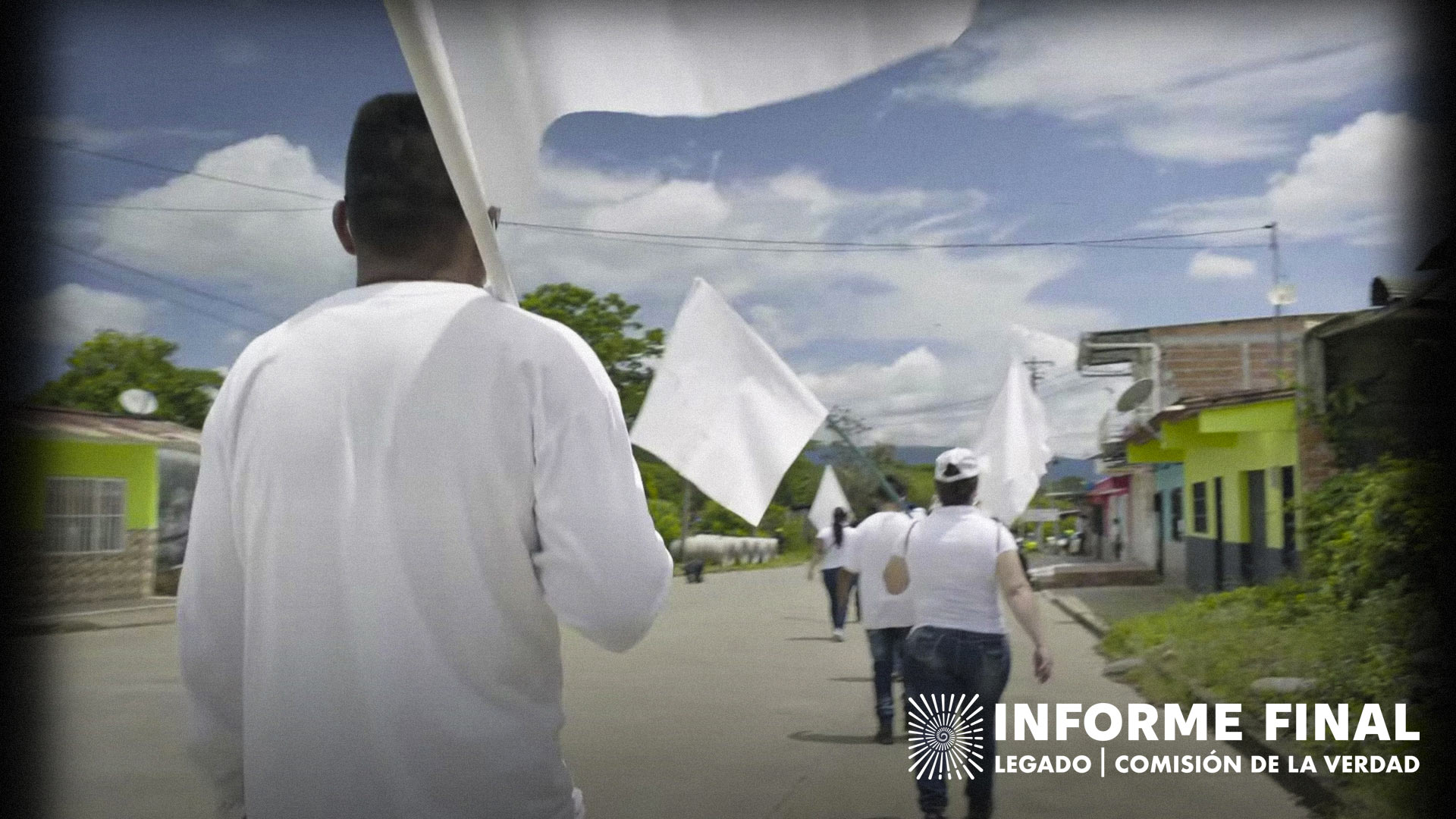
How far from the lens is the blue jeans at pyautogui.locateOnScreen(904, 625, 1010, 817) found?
4.28m

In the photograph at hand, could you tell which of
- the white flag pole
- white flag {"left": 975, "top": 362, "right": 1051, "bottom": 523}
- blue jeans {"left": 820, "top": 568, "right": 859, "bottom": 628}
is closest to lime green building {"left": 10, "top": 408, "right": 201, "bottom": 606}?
blue jeans {"left": 820, "top": 568, "right": 859, "bottom": 628}

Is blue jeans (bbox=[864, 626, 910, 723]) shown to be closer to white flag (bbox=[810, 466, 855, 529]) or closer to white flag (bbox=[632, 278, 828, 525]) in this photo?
white flag (bbox=[632, 278, 828, 525])

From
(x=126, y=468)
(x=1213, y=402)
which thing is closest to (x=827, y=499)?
(x=1213, y=402)

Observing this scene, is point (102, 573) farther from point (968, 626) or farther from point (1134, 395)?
point (968, 626)

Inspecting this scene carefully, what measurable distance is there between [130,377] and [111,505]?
9.12 m

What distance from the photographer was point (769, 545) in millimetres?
45031

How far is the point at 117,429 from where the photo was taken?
1820cm

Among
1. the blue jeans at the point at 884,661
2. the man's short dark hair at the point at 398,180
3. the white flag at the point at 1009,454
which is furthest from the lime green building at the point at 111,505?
the man's short dark hair at the point at 398,180

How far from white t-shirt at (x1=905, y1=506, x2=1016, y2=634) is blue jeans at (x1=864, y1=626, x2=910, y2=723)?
2.12 meters

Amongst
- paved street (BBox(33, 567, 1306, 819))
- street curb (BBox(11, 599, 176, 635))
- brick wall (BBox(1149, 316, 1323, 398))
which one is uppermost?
brick wall (BBox(1149, 316, 1323, 398))

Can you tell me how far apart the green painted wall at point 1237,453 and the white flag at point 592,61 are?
39.9 ft

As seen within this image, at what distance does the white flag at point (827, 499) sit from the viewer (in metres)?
12.9

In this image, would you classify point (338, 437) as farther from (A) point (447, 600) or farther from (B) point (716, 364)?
(B) point (716, 364)

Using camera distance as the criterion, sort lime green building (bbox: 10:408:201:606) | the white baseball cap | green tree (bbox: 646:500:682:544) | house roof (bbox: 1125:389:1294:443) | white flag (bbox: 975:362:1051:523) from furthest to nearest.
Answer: green tree (bbox: 646:500:682:544) → lime green building (bbox: 10:408:201:606) → house roof (bbox: 1125:389:1294:443) → white flag (bbox: 975:362:1051:523) → the white baseball cap
